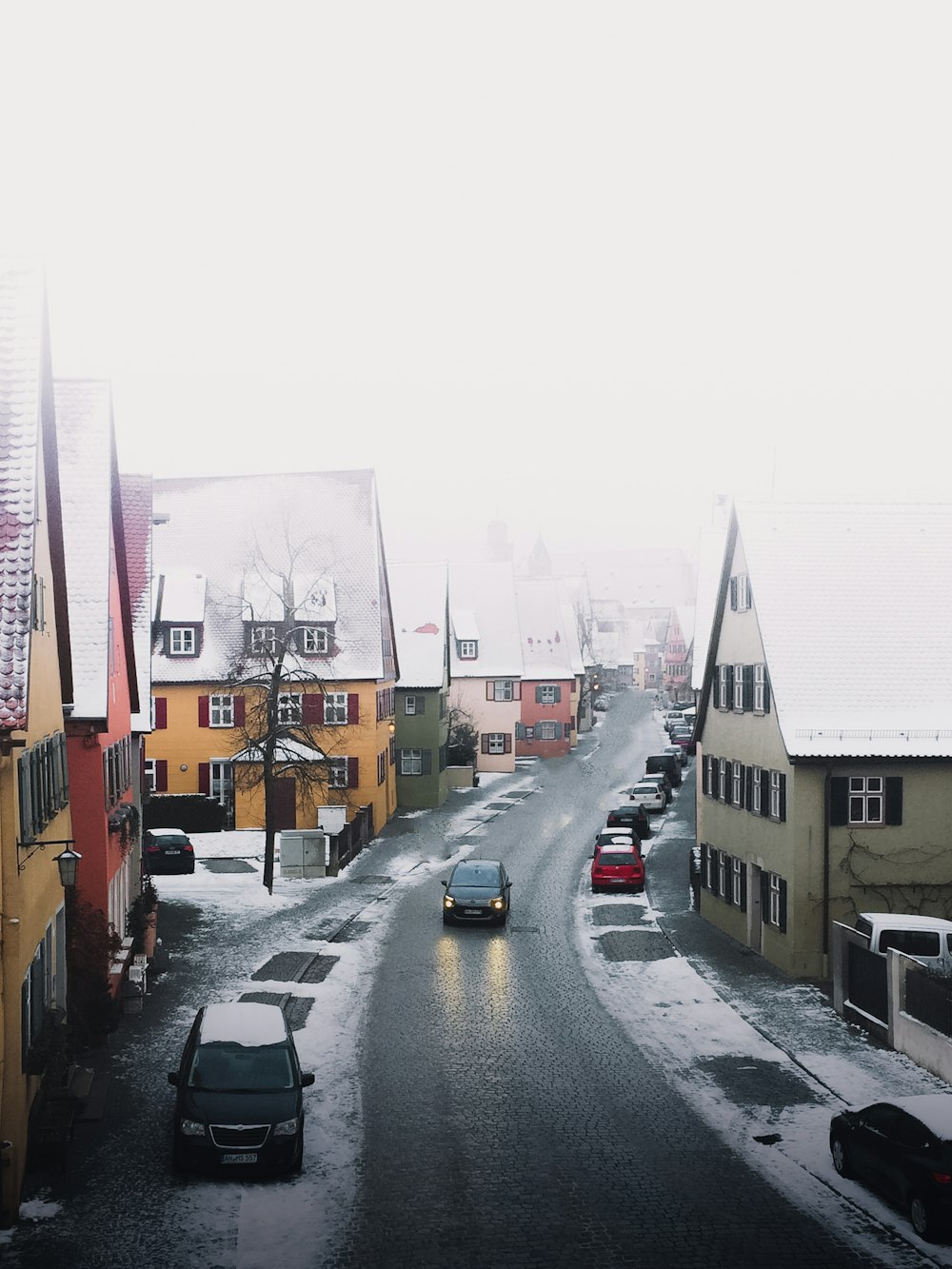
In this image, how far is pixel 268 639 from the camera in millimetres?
48156

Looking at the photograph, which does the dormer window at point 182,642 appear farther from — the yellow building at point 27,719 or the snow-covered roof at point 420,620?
the yellow building at point 27,719

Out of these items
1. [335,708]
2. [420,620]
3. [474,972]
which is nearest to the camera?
[474,972]

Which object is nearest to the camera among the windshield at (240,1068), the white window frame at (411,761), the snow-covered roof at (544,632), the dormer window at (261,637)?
the windshield at (240,1068)

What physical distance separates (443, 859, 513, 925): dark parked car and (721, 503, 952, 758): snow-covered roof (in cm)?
1000

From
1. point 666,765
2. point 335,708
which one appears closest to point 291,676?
point 335,708

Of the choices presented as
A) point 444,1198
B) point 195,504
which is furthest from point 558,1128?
point 195,504

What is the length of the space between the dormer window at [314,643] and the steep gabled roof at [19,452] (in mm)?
32007

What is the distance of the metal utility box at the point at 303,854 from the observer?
136ft

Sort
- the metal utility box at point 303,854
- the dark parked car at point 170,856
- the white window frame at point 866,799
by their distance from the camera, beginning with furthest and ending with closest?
the metal utility box at point 303,854, the dark parked car at point 170,856, the white window frame at point 866,799

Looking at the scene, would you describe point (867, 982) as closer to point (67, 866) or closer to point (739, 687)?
point (739, 687)

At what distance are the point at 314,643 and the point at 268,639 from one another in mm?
3367

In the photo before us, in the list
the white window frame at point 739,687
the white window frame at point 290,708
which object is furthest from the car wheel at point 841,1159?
the white window frame at point 290,708

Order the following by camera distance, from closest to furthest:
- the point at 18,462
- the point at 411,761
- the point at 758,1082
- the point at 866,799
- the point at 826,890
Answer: the point at 18,462, the point at 758,1082, the point at 826,890, the point at 866,799, the point at 411,761

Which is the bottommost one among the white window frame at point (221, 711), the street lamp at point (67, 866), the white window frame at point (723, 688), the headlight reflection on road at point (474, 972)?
the headlight reflection on road at point (474, 972)
